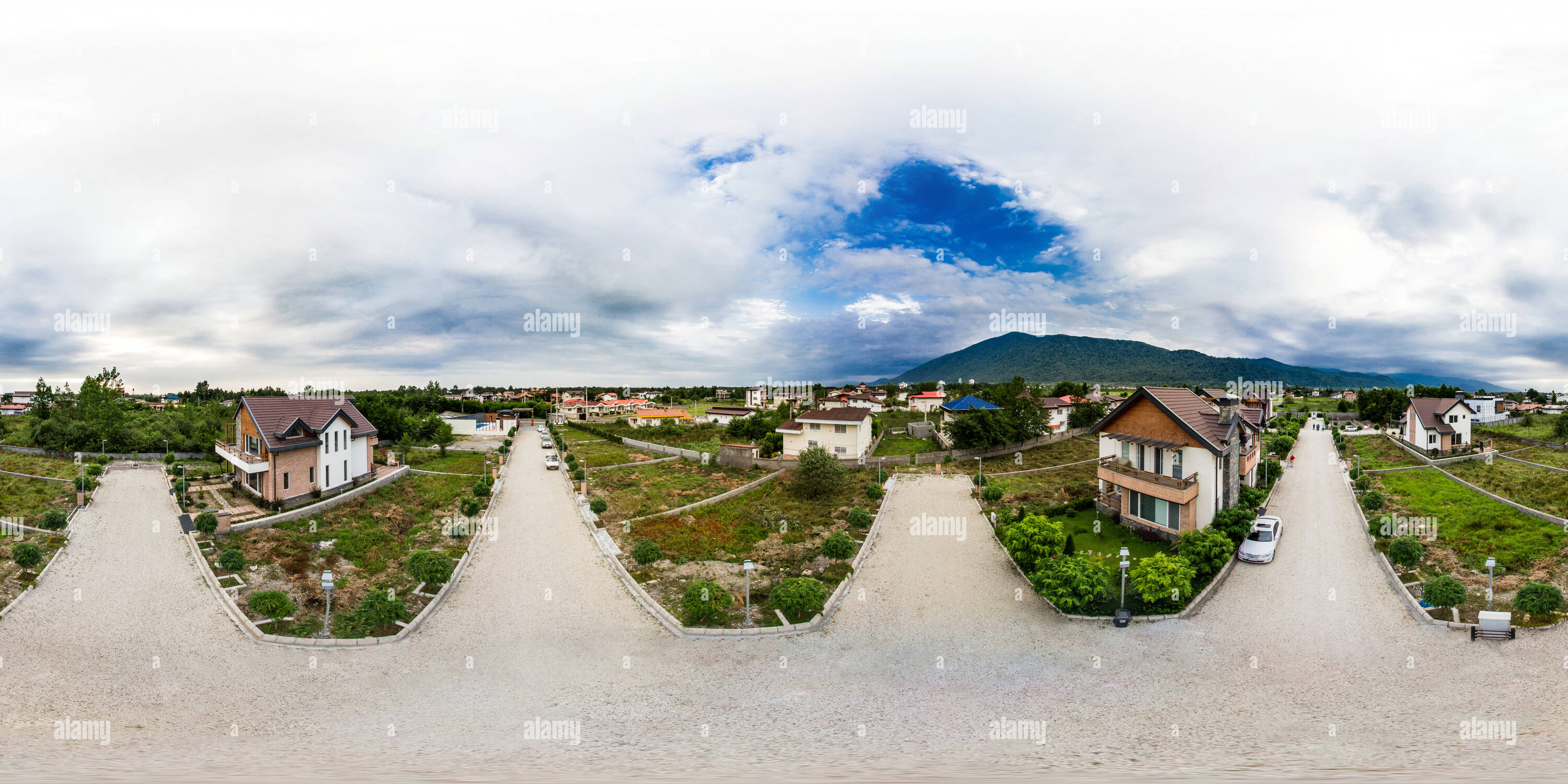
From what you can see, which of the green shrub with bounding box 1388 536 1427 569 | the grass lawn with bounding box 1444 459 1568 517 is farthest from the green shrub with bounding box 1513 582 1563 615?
the grass lawn with bounding box 1444 459 1568 517

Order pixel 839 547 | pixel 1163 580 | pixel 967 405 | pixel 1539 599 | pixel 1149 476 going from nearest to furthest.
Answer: pixel 1539 599, pixel 1163 580, pixel 839 547, pixel 1149 476, pixel 967 405

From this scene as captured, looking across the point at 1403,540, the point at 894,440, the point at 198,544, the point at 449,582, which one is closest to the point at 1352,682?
the point at 1403,540

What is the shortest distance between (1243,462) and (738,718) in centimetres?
2924

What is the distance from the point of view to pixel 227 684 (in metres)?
12.8

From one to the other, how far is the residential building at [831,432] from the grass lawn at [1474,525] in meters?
27.2

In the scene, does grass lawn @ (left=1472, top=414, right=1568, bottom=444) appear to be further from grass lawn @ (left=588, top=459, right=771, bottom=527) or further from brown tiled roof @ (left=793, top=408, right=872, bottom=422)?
grass lawn @ (left=588, top=459, right=771, bottom=527)

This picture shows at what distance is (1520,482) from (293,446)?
6514 cm

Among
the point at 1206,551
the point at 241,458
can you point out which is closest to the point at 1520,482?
the point at 1206,551

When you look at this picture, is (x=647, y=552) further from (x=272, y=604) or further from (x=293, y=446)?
(x=293, y=446)

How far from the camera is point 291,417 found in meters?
29.5

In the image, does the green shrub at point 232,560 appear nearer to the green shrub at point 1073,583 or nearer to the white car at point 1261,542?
the green shrub at point 1073,583

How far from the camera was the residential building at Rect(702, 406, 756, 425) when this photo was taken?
79.2 m

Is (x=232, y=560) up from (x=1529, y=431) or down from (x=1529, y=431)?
down

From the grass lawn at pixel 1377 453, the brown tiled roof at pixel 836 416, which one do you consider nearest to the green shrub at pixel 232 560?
the brown tiled roof at pixel 836 416
